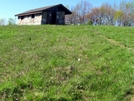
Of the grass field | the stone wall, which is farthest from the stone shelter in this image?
the grass field

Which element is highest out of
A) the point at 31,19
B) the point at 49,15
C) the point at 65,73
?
the point at 49,15

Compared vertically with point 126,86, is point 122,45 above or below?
above

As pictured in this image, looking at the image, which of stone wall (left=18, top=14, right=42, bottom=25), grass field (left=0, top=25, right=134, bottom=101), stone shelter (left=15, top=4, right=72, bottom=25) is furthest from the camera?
stone wall (left=18, top=14, right=42, bottom=25)

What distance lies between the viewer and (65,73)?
7922 millimetres

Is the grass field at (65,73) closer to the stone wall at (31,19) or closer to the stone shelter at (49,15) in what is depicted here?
the stone shelter at (49,15)

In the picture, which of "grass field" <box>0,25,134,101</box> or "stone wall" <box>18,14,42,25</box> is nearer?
"grass field" <box>0,25,134,101</box>

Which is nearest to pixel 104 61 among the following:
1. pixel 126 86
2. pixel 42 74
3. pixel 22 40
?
pixel 126 86

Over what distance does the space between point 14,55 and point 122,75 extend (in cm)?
486

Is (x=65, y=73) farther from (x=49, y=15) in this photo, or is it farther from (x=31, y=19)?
(x=31, y=19)

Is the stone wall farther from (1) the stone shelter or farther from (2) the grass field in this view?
(2) the grass field

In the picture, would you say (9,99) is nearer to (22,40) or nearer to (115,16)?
(22,40)

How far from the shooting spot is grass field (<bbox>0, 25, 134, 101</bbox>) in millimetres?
6641

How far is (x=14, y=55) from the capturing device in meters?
9.81

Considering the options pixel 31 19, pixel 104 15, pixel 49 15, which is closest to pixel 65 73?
pixel 49 15
